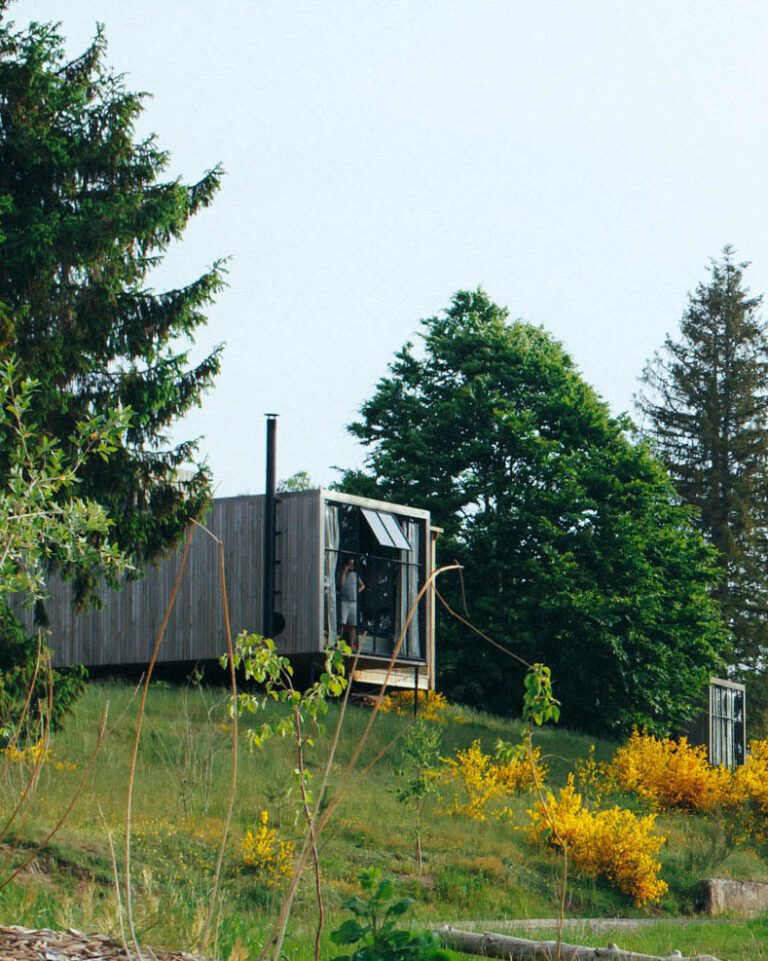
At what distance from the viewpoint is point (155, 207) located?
52.7 feet

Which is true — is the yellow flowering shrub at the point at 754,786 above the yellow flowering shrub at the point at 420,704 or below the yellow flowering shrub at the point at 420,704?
below

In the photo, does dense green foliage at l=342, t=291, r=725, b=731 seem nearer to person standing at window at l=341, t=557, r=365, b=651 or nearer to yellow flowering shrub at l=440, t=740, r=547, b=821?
person standing at window at l=341, t=557, r=365, b=651

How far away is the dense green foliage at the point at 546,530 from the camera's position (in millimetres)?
31297

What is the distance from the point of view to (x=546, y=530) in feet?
103

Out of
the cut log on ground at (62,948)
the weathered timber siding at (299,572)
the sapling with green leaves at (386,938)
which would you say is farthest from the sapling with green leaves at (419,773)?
the sapling with green leaves at (386,938)

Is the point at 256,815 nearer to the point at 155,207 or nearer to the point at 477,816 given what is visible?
the point at 477,816

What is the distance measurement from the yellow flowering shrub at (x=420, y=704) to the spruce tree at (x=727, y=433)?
64.3 feet

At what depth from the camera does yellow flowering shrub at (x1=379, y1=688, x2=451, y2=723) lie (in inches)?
977

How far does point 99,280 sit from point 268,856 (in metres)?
7.13

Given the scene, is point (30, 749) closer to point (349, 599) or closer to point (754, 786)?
point (754, 786)

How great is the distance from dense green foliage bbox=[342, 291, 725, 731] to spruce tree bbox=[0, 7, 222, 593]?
1569 cm

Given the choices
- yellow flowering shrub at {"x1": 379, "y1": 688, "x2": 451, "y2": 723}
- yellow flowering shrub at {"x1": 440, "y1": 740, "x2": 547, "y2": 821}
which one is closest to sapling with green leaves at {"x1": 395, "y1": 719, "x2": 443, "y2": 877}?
yellow flowering shrub at {"x1": 440, "y1": 740, "x2": 547, "y2": 821}

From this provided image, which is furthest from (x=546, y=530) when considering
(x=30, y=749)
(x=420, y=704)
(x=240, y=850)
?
(x=30, y=749)

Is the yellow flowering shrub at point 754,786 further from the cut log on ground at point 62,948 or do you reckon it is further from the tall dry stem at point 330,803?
the tall dry stem at point 330,803
